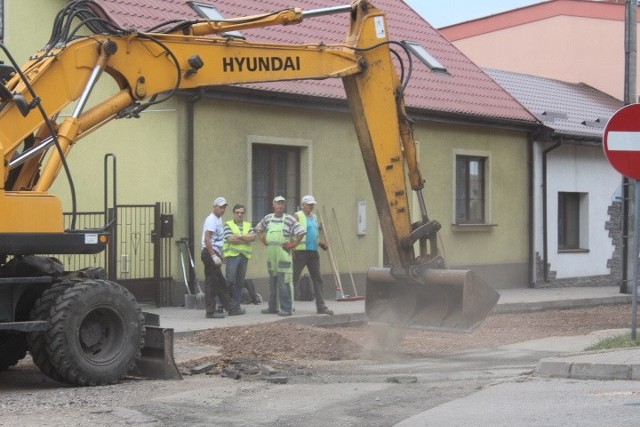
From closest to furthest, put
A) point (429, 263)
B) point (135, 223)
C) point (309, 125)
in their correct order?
point (429, 263) < point (135, 223) < point (309, 125)

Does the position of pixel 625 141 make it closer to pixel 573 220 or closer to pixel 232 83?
pixel 232 83

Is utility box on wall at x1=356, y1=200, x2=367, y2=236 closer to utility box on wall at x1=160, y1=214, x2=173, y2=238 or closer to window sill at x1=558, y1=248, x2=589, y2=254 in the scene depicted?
utility box on wall at x1=160, y1=214, x2=173, y2=238

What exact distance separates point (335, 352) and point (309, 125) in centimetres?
881

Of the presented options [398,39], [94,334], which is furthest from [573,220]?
[94,334]

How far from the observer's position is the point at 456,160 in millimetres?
25562

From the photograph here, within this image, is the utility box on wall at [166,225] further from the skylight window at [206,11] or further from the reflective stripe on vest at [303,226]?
the skylight window at [206,11]

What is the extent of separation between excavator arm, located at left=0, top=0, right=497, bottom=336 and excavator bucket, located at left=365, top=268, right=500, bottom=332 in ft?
0.04

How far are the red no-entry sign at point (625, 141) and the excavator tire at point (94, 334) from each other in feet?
17.2

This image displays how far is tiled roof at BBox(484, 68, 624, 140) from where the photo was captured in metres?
28.6

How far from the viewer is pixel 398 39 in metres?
26.3

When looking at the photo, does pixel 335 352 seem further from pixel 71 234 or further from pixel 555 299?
pixel 555 299

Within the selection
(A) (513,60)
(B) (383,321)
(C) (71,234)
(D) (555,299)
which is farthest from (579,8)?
(C) (71,234)

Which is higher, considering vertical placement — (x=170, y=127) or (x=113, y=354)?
(x=170, y=127)

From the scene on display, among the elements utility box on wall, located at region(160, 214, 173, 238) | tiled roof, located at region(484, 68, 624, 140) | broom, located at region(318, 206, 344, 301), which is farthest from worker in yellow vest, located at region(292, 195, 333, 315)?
tiled roof, located at region(484, 68, 624, 140)
